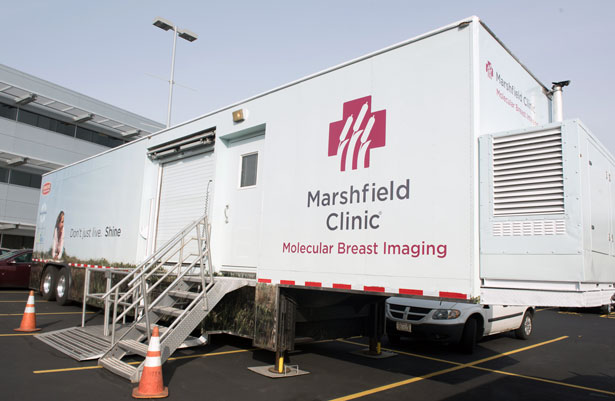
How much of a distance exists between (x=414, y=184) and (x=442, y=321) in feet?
13.4

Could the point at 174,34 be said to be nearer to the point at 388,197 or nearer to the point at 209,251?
the point at 209,251

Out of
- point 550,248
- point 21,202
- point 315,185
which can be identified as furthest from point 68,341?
point 21,202

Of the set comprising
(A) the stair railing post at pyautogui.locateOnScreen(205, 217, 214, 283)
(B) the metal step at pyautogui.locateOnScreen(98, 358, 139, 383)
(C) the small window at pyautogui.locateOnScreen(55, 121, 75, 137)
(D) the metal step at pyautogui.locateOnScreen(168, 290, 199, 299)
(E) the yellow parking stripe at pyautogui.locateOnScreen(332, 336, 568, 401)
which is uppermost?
(C) the small window at pyautogui.locateOnScreen(55, 121, 75, 137)

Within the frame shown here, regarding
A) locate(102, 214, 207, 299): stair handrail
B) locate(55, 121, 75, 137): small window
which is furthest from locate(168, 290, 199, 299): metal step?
locate(55, 121, 75, 137): small window

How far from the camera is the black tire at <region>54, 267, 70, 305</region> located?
1145cm

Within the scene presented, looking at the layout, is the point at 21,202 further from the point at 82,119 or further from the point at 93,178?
the point at 93,178

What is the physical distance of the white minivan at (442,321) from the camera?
7910mm

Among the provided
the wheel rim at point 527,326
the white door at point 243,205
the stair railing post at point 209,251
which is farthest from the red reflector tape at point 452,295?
the wheel rim at point 527,326

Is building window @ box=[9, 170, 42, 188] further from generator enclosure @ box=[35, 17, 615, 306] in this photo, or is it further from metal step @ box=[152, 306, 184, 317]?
metal step @ box=[152, 306, 184, 317]

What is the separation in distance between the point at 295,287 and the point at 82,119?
83.7 ft

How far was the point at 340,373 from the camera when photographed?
641 centimetres

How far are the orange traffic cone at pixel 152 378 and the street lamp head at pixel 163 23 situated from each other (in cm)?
1430

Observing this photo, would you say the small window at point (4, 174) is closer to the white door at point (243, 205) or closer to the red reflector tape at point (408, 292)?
the white door at point (243, 205)

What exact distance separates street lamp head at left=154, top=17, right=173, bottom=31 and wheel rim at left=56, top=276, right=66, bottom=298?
9672 millimetres
